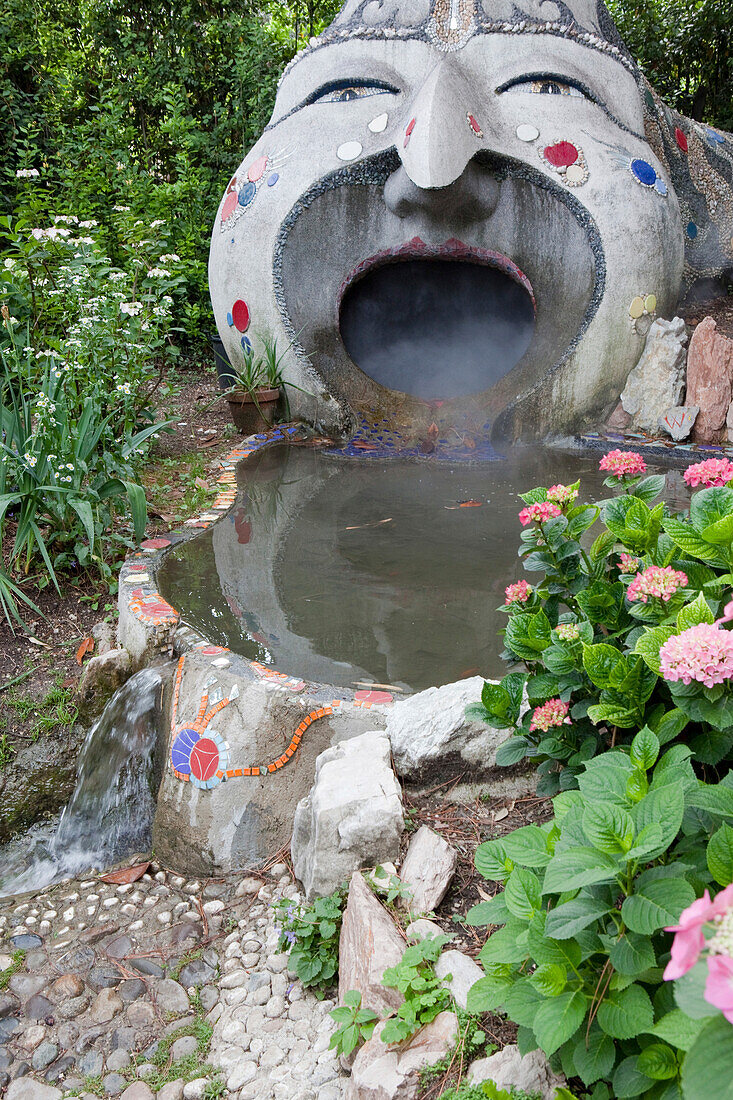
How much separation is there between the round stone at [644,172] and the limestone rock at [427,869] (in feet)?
13.0

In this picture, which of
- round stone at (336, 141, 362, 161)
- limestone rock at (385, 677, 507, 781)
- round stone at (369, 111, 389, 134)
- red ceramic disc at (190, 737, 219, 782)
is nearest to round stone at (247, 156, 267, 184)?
round stone at (336, 141, 362, 161)

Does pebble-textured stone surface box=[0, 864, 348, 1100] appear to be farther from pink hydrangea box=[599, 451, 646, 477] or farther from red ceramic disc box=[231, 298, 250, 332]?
red ceramic disc box=[231, 298, 250, 332]

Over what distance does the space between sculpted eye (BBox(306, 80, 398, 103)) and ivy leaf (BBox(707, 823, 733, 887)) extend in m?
4.51

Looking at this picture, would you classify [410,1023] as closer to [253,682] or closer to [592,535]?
[253,682]

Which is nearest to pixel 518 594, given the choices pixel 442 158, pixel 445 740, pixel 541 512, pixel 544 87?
pixel 541 512

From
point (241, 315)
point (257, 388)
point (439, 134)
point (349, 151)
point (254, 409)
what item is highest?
point (349, 151)

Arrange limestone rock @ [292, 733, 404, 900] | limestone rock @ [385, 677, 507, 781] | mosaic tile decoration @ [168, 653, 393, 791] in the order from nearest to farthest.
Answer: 1. limestone rock @ [292, 733, 404, 900]
2. limestone rock @ [385, 677, 507, 781]
3. mosaic tile decoration @ [168, 653, 393, 791]

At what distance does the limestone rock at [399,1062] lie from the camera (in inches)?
51.4

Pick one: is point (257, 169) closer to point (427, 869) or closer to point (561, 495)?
point (561, 495)

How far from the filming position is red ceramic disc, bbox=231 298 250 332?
4.75 meters

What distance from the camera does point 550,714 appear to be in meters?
1.41

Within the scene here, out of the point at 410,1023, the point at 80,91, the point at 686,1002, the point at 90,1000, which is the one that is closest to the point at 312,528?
the point at 90,1000

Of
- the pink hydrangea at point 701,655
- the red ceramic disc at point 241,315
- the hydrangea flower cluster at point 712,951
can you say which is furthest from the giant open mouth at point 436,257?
the hydrangea flower cluster at point 712,951

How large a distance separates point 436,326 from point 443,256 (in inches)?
35.1
